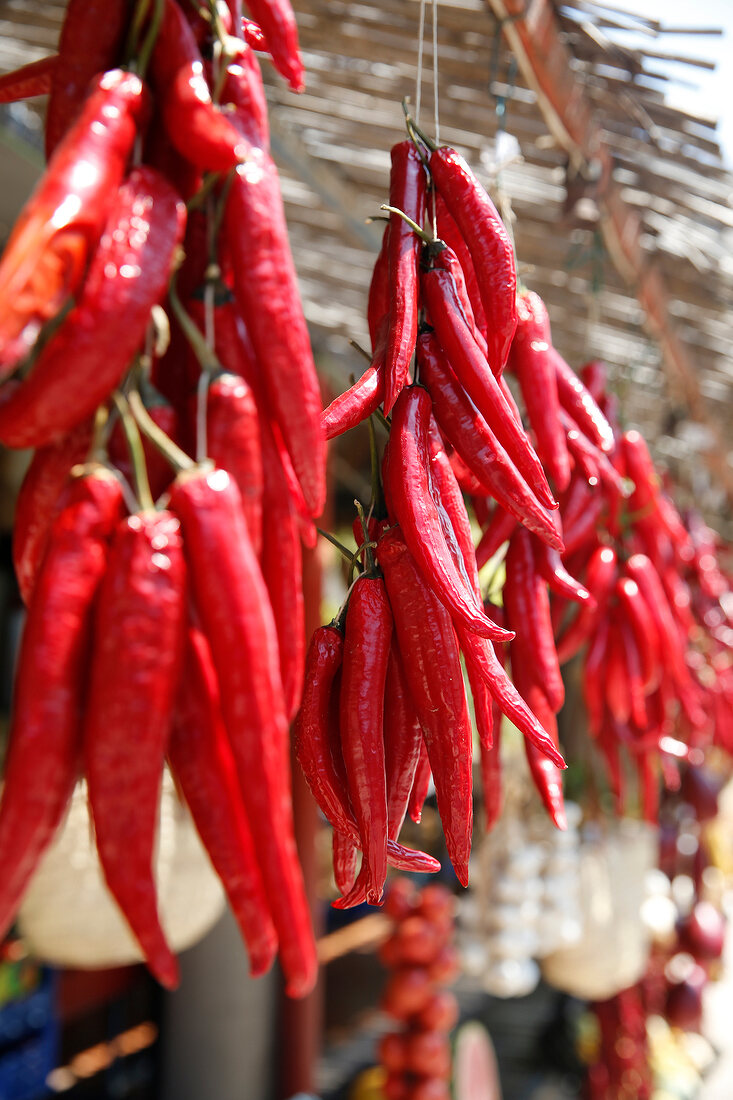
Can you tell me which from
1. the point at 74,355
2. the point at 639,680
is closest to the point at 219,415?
the point at 74,355

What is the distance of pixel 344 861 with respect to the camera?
63 centimetres

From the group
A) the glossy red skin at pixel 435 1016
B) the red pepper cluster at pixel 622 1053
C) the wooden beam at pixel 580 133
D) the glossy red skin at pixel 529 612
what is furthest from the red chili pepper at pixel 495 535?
the red pepper cluster at pixel 622 1053

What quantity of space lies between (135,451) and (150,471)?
0.18 feet

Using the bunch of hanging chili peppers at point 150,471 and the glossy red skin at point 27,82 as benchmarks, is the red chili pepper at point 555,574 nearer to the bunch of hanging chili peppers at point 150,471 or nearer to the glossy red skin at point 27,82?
the bunch of hanging chili peppers at point 150,471

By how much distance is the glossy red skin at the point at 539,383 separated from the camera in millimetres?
890

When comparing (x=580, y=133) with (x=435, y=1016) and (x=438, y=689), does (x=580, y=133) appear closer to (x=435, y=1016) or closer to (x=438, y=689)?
(x=438, y=689)

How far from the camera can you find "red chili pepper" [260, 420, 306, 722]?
52 cm

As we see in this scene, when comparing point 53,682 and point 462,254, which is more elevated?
point 462,254

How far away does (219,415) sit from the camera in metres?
0.47

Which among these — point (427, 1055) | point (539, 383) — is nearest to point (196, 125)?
point (539, 383)

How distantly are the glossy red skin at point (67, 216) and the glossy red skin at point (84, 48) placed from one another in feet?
0.11

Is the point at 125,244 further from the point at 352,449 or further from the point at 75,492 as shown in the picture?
the point at 352,449

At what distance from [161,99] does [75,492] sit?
0.23 metres

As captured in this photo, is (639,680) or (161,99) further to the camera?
(639,680)
